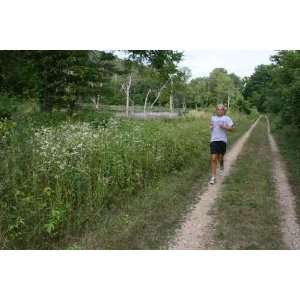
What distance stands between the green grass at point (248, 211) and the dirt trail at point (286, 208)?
0.34 feet

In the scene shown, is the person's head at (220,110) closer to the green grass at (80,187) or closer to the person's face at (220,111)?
the person's face at (220,111)

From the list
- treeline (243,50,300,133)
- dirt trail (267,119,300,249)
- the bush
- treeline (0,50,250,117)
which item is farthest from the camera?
treeline (243,50,300,133)

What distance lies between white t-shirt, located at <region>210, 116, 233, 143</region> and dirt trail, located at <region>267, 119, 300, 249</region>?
163 centimetres

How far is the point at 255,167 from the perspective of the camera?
433 inches

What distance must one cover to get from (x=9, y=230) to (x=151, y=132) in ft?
16.7

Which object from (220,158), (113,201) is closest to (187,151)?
(220,158)

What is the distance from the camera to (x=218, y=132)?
9.35 m

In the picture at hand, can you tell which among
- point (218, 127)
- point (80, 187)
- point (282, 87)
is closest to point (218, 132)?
point (218, 127)

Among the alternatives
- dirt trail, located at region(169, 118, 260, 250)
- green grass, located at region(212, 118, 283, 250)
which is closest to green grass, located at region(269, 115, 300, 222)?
green grass, located at region(212, 118, 283, 250)

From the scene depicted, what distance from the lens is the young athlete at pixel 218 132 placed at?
9180 millimetres

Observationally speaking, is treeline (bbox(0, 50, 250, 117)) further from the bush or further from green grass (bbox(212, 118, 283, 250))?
green grass (bbox(212, 118, 283, 250))

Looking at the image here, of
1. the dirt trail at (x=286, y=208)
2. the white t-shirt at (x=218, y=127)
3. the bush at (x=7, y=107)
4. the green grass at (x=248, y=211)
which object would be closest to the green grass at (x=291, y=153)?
the dirt trail at (x=286, y=208)

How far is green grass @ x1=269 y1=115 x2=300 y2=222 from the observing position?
30.2ft
